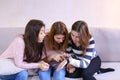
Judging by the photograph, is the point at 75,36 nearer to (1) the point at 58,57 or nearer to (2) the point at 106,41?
(1) the point at 58,57

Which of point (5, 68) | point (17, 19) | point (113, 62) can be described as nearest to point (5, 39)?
point (17, 19)

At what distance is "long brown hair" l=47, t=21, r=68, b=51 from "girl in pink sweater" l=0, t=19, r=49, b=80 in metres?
0.10

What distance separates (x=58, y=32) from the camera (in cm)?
181

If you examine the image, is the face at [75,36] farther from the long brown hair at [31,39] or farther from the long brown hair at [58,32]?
the long brown hair at [31,39]


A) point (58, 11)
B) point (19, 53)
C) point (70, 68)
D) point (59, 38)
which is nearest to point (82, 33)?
point (59, 38)

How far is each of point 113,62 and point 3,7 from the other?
125 cm

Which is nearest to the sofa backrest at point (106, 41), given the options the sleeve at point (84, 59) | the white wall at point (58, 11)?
the white wall at point (58, 11)

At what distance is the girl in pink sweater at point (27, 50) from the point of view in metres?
1.74

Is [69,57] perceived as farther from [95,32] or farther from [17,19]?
[17,19]

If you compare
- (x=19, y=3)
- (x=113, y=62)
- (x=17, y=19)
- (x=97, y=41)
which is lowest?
(x=113, y=62)

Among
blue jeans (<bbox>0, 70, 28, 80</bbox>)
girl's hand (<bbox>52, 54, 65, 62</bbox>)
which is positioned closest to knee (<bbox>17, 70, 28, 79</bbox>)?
blue jeans (<bbox>0, 70, 28, 80</bbox>)

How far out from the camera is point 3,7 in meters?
2.34

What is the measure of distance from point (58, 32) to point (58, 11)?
1.96 feet

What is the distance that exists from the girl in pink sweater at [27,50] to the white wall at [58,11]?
58 cm
